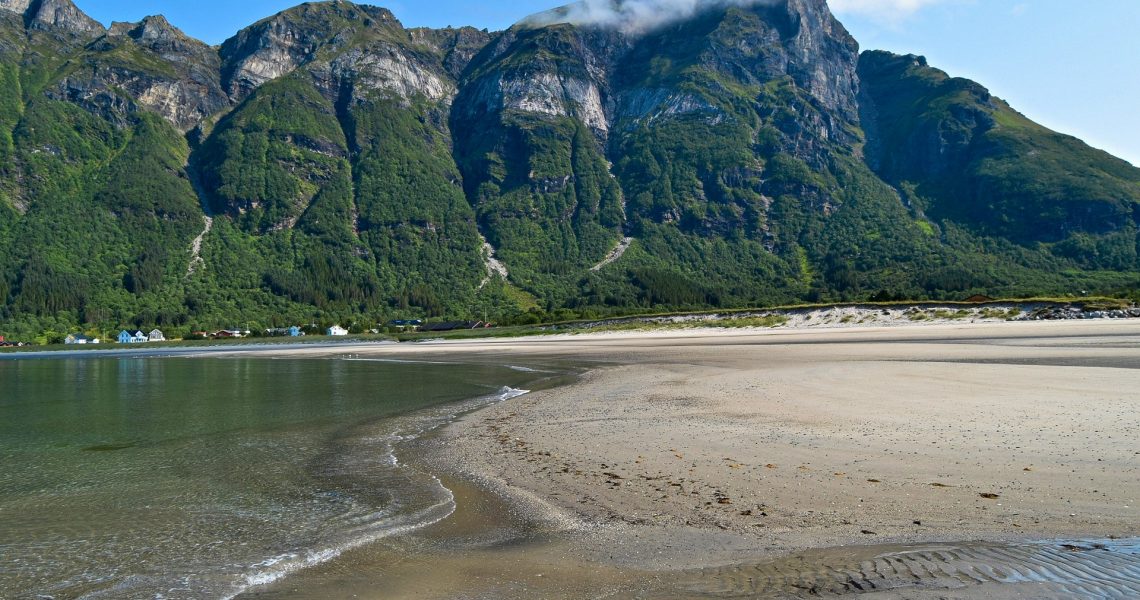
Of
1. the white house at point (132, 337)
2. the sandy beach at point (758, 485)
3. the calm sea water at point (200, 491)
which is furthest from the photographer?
the white house at point (132, 337)

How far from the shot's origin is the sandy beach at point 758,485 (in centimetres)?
723

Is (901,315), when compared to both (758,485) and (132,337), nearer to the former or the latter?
(758,485)

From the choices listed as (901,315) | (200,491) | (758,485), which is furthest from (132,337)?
(758,485)

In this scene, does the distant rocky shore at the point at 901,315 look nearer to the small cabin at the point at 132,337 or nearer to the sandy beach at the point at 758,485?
the sandy beach at the point at 758,485

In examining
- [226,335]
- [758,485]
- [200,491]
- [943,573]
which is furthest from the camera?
[226,335]

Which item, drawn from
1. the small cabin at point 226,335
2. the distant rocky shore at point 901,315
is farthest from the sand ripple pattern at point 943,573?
the small cabin at point 226,335

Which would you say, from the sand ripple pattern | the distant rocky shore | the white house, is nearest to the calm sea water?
the sand ripple pattern

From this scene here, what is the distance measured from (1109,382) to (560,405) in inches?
608

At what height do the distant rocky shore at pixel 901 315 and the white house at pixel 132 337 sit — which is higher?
the distant rocky shore at pixel 901 315

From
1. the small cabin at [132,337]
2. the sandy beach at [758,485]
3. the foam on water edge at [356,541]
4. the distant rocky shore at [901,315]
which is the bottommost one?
the small cabin at [132,337]

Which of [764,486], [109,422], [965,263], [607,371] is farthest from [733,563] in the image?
[965,263]

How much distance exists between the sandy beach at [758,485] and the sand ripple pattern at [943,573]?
0.19 ft

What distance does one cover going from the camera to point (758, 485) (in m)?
10.2

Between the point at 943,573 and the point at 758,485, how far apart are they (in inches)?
154
